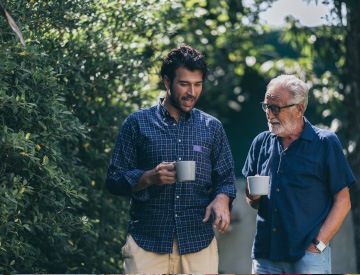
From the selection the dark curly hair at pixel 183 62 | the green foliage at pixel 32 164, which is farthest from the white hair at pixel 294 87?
the green foliage at pixel 32 164

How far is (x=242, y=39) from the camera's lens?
1149 centimetres

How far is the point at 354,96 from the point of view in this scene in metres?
9.63

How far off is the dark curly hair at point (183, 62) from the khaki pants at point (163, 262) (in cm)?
97

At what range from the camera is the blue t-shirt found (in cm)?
518

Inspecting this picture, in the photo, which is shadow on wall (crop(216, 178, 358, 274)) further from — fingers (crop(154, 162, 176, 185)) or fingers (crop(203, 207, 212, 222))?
fingers (crop(154, 162, 176, 185))

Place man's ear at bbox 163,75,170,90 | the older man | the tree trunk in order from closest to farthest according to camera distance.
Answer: the older man, man's ear at bbox 163,75,170,90, the tree trunk

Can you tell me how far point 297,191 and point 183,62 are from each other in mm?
978

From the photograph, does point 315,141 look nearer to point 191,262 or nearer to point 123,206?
point 191,262

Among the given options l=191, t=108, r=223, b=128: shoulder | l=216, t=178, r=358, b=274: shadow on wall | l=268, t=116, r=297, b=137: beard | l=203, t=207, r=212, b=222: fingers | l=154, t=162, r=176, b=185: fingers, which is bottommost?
l=216, t=178, r=358, b=274: shadow on wall

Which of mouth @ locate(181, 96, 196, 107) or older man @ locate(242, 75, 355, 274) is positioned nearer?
older man @ locate(242, 75, 355, 274)

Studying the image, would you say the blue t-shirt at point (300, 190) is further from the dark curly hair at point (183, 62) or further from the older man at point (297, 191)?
the dark curly hair at point (183, 62)

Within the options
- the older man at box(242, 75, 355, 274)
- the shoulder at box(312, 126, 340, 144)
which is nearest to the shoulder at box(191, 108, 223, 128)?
the older man at box(242, 75, 355, 274)

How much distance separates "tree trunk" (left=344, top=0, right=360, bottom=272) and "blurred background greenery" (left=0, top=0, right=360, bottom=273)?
10 mm

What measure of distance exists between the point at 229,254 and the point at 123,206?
Result: 4.56m
